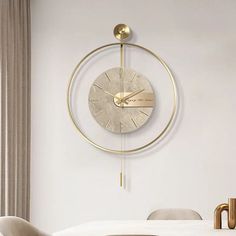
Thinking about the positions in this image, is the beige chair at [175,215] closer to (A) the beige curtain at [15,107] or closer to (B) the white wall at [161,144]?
(B) the white wall at [161,144]

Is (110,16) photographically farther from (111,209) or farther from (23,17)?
(111,209)

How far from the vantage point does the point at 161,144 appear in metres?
5.16

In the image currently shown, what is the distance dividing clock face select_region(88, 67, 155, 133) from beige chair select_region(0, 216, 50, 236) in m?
1.99

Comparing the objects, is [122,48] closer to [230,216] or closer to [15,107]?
[15,107]

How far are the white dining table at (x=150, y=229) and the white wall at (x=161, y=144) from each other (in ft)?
4.78

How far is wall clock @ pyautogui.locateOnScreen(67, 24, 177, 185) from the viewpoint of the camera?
17.0 ft

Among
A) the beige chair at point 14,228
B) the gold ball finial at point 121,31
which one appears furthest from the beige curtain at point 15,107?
the beige chair at point 14,228

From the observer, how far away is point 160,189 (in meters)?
5.14

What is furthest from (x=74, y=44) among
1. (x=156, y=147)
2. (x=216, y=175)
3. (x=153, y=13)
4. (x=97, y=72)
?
(x=216, y=175)

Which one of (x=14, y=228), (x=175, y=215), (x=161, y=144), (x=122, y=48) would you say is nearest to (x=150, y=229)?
(x=14, y=228)

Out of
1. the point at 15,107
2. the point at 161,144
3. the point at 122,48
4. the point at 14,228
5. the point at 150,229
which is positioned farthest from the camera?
the point at 122,48

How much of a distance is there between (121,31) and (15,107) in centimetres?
108

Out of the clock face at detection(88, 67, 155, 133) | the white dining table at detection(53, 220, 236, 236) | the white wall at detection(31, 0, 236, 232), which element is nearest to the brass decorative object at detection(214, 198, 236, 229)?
the white dining table at detection(53, 220, 236, 236)

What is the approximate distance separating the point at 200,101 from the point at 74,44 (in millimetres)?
1156
